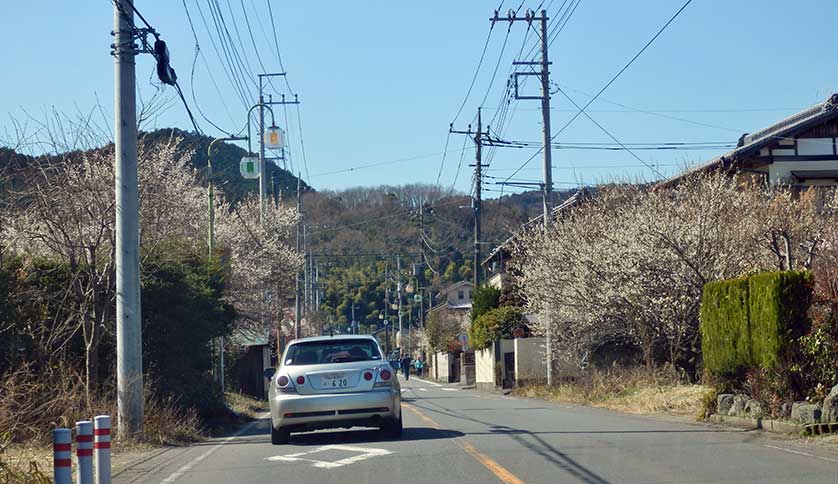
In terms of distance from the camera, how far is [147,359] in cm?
1802

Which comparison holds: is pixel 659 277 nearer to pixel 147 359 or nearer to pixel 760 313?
pixel 760 313

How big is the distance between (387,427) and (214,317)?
8.19 m

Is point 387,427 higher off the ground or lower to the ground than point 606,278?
lower

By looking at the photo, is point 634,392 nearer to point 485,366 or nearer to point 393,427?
point 393,427

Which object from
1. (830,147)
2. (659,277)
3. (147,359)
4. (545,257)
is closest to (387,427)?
(147,359)

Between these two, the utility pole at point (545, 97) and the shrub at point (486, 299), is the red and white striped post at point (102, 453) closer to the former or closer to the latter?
the utility pole at point (545, 97)

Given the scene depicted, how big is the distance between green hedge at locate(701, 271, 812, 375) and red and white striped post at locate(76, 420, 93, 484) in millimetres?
10583

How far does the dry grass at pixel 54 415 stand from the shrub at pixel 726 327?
30.5 ft

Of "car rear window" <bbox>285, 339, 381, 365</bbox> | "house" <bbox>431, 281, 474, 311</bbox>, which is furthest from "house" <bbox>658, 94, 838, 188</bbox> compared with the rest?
"house" <bbox>431, 281, 474, 311</bbox>

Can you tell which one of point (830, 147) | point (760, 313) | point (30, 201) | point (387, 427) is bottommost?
point (387, 427)

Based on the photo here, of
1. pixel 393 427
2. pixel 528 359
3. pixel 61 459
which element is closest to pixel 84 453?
pixel 61 459

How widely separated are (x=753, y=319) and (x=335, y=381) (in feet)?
23.0

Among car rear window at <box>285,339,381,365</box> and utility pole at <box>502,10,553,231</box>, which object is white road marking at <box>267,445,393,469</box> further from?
utility pole at <box>502,10,553,231</box>

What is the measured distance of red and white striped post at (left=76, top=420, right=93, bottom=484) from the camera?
8234mm
